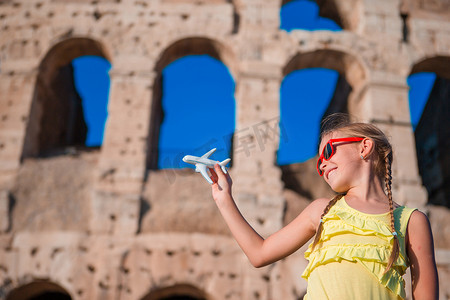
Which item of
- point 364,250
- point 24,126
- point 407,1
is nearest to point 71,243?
point 24,126

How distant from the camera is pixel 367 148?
4.76ft

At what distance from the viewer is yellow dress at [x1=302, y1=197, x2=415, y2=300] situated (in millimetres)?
1220

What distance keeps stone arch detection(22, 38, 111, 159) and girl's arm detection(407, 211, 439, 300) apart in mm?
6767

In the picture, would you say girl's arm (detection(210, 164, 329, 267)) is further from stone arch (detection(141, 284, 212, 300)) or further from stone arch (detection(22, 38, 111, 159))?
stone arch (detection(22, 38, 111, 159))

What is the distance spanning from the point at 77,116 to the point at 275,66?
650 centimetres

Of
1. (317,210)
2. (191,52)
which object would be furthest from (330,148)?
(191,52)

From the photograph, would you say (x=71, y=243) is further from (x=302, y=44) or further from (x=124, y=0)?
(x=302, y=44)

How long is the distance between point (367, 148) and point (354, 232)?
1.03ft

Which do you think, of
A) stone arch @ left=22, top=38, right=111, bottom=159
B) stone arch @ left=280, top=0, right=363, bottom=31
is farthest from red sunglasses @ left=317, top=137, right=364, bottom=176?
stone arch @ left=280, top=0, right=363, bottom=31

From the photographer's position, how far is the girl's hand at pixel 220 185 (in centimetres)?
153

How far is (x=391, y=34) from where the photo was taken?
7844 mm

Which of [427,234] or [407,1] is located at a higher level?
[407,1]

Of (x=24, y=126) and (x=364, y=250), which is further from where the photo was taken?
(x=24, y=126)

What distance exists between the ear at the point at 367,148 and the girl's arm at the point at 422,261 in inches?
10.5
